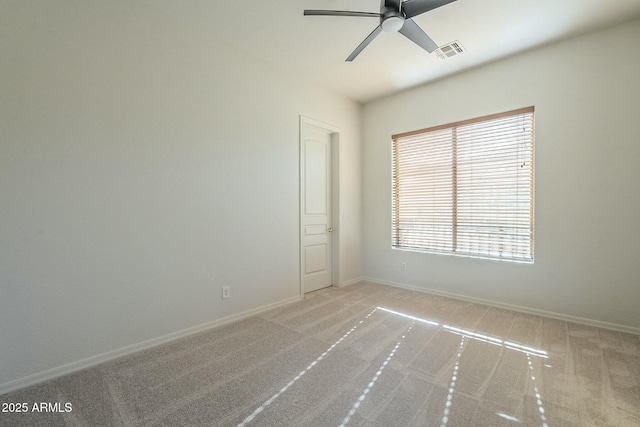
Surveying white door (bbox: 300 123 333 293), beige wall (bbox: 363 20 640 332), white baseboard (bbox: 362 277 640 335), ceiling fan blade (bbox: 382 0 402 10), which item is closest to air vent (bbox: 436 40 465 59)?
beige wall (bbox: 363 20 640 332)

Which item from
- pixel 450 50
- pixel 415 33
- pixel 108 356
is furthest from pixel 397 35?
pixel 108 356

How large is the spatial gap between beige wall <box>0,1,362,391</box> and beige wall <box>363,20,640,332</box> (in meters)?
2.80

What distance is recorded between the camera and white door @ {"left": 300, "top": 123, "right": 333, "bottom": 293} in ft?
12.8

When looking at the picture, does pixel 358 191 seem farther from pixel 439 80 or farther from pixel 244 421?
pixel 244 421

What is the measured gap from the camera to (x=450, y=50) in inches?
123

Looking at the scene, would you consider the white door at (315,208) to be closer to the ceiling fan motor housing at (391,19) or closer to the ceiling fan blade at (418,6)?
the ceiling fan motor housing at (391,19)

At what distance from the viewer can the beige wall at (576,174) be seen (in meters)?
2.68

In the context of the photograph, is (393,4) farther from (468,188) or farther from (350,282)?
(350,282)

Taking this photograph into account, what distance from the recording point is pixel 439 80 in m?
3.85

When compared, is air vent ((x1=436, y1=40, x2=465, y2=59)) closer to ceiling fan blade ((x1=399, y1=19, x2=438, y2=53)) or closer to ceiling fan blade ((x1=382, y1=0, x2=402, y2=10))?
ceiling fan blade ((x1=399, y1=19, x2=438, y2=53))

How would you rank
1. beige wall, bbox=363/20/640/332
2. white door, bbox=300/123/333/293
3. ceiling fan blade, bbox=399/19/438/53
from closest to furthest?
ceiling fan blade, bbox=399/19/438/53
beige wall, bbox=363/20/640/332
white door, bbox=300/123/333/293

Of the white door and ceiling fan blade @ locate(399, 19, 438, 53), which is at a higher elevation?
ceiling fan blade @ locate(399, 19, 438, 53)

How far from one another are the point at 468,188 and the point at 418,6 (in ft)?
7.89

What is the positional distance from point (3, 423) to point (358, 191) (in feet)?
14.3
